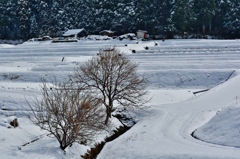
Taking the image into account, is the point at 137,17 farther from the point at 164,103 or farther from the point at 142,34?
the point at 164,103

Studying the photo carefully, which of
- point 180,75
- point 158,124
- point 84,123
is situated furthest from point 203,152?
point 180,75

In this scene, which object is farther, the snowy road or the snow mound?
the snow mound

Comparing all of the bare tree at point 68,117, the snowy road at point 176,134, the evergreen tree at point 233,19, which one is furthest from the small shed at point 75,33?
the bare tree at point 68,117

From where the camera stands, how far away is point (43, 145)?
16219 mm

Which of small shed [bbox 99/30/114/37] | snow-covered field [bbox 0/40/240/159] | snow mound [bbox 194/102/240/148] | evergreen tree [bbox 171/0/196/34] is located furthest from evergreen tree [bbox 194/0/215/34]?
snow mound [bbox 194/102/240/148]

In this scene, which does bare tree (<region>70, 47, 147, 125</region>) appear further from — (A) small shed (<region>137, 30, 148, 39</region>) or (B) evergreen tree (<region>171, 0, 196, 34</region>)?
(B) evergreen tree (<region>171, 0, 196, 34</region>)

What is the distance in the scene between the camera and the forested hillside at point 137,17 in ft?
231

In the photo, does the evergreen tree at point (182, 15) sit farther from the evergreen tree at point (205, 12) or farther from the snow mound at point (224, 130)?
the snow mound at point (224, 130)

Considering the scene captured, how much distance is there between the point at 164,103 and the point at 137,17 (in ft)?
157

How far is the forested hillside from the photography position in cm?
7031

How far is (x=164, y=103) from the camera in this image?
96.1ft

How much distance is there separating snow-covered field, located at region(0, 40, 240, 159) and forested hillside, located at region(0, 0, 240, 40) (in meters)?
17.8

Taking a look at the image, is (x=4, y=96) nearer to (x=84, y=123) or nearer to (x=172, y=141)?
(x=84, y=123)

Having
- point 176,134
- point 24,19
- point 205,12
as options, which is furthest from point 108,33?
point 176,134
